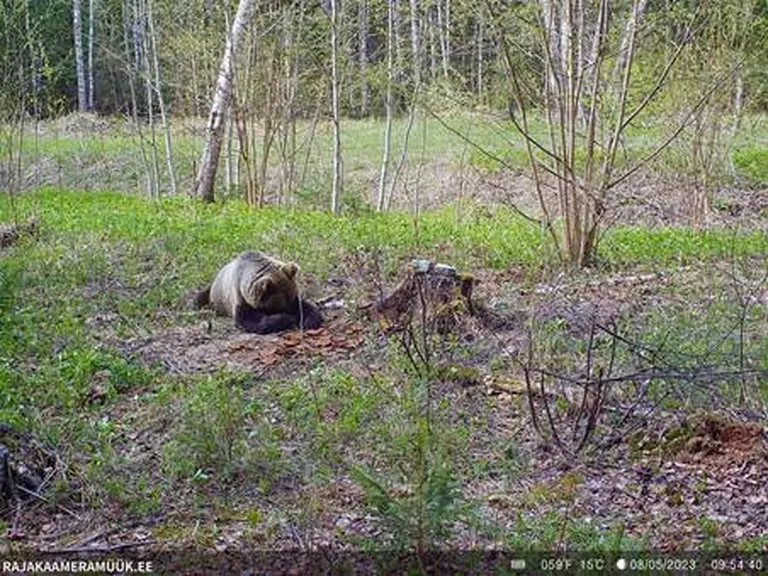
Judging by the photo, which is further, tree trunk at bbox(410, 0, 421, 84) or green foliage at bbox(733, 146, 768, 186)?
green foliage at bbox(733, 146, 768, 186)

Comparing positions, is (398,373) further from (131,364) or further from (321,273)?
(321,273)

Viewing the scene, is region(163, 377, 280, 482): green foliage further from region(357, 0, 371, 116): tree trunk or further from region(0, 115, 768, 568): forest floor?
region(357, 0, 371, 116): tree trunk

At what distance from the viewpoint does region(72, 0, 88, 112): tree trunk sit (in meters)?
28.6

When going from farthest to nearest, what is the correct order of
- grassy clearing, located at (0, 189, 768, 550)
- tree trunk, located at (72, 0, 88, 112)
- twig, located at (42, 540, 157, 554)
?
1. tree trunk, located at (72, 0, 88, 112)
2. grassy clearing, located at (0, 189, 768, 550)
3. twig, located at (42, 540, 157, 554)

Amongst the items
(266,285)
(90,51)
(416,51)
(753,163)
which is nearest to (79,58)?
(90,51)

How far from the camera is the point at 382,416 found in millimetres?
4746

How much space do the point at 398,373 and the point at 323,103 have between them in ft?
38.7

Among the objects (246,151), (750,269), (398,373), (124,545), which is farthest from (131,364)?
(246,151)

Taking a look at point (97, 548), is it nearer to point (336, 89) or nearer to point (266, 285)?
point (266, 285)

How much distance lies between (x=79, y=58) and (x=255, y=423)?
2652 centimetres

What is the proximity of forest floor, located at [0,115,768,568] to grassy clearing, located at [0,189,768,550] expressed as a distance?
0.02 metres

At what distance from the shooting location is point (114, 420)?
4938 millimetres

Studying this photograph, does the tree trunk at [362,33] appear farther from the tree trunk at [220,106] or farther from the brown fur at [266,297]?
the brown fur at [266,297]

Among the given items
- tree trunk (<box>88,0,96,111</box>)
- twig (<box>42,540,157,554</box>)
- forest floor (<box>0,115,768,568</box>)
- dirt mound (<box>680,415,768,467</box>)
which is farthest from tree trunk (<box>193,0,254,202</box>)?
tree trunk (<box>88,0,96,111</box>)
